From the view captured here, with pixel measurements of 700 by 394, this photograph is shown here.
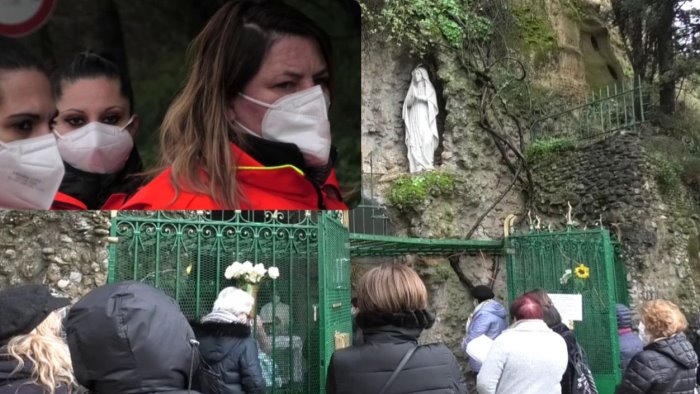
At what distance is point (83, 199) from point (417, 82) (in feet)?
27.5

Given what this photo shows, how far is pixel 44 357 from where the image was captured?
1648 mm

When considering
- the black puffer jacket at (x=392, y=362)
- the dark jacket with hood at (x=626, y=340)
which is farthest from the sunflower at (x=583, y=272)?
the black puffer jacket at (x=392, y=362)

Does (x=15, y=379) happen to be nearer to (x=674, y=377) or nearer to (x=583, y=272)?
(x=674, y=377)

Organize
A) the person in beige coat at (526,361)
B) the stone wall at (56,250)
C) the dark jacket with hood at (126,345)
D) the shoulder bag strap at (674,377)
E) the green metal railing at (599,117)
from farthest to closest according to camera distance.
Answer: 1. the green metal railing at (599,117)
2. the stone wall at (56,250)
3. the shoulder bag strap at (674,377)
4. the person in beige coat at (526,361)
5. the dark jacket with hood at (126,345)

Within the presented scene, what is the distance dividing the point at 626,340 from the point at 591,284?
1370mm

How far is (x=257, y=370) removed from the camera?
10.8ft

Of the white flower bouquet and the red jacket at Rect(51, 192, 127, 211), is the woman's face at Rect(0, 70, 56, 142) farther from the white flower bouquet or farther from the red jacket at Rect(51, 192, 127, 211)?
the white flower bouquet

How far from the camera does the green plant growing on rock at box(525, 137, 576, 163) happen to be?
29.9 ft

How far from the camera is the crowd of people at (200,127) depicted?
157 centimetres

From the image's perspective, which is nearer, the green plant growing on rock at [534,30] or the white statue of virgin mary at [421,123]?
the white statue of virgin mary at [421,123]

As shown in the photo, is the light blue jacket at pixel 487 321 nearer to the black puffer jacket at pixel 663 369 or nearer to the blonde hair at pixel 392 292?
the black puffer jacket at pixel 663 369

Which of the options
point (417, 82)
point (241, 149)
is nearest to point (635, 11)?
point (417, 82)

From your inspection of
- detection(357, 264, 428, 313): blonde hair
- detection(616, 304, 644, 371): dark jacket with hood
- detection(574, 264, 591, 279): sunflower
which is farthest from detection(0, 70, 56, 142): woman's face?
detection(574, 264, 591, 279): sunflower

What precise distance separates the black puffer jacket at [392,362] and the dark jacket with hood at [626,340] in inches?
131
